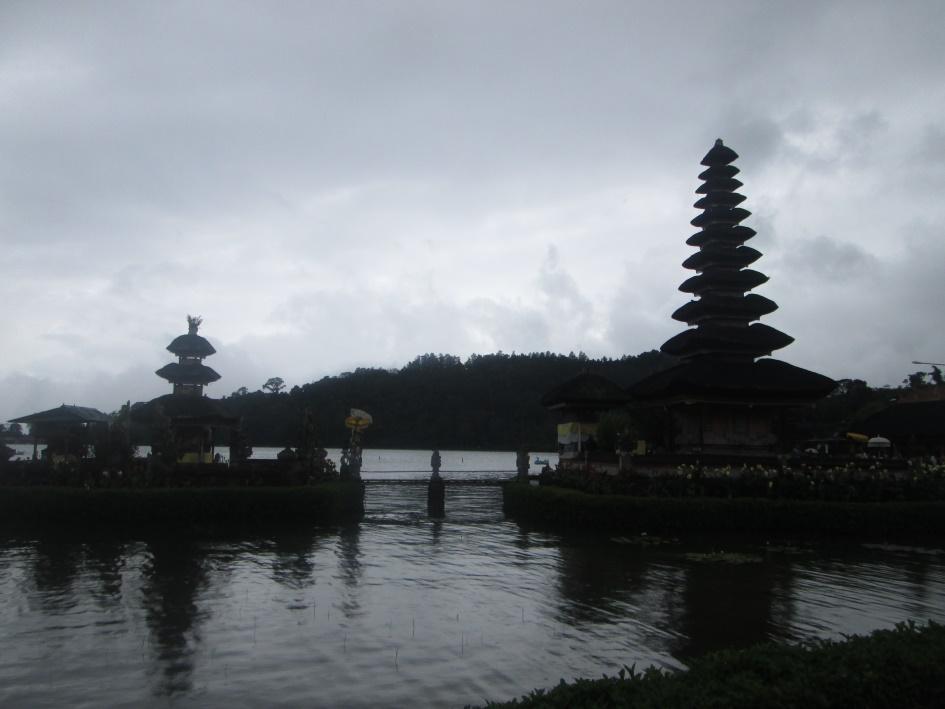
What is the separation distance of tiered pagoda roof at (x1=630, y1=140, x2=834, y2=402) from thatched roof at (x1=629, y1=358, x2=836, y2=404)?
0.03 m

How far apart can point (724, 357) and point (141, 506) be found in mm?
20727

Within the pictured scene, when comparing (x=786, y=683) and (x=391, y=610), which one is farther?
(x=391, y=610)

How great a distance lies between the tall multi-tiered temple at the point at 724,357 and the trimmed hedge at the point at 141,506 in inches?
552

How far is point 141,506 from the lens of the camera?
828 inches

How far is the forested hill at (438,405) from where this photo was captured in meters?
85.6

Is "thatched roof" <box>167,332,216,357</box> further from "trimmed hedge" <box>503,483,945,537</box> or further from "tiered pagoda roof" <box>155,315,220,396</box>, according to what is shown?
"trimmed hedge" <box>503,483,945,537</box>

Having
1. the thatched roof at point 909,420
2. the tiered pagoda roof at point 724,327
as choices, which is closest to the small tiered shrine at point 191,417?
the tiered pagoda roof at point 724,327

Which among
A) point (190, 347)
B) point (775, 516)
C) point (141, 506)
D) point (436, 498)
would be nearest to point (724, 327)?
point (775, 516)

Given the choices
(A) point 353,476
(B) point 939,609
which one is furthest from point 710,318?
(B) point 939,609

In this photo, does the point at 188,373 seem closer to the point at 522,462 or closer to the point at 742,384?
the point at 522,462

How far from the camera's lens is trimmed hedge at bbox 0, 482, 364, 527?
825 inches

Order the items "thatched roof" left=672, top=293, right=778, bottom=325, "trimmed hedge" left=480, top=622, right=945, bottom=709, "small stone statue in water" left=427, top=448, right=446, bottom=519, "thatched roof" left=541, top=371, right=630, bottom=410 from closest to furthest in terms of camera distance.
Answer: "trimmed hedge" left=480, top=622, right=945, bottom=709 → "small stone statue in water" left=427, top=448, right=446, bottom=519 → "thatched roof" left=541, top=371, right=630, bottom=410 → "thatched roof" left=672, top=293, right=778, bottom=325

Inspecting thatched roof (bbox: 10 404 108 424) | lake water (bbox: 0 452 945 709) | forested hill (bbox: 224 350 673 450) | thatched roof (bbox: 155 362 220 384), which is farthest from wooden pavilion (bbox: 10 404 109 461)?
forested hill (bbox: 224 350 673 450)

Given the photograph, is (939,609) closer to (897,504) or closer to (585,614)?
(585,614)
